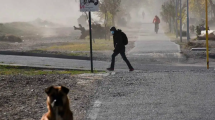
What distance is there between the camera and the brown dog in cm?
560

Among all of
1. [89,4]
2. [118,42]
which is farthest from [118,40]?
[89,4]

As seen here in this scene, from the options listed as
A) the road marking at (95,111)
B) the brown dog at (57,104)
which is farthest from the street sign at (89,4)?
the brown dog at (57,104)

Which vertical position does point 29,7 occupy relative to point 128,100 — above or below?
above

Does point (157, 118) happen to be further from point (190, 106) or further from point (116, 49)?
point (116, 49)

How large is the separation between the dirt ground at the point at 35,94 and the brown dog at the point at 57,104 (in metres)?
2.95

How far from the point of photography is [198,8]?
89.4 metres

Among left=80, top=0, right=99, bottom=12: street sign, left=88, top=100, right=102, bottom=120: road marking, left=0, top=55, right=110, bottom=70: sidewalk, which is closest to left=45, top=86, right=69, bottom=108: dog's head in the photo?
left=88, top=100, right=102, bottom=120: road marking

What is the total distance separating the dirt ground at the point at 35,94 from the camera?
934 centimetres

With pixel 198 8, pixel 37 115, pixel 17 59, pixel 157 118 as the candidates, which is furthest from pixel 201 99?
pixel 198 8

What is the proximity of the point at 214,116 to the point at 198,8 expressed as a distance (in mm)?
82401

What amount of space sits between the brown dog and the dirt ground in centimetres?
295

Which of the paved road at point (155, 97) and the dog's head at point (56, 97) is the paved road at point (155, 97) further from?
the dog's head at point (56, 97)

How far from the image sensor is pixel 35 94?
1160 centimetres

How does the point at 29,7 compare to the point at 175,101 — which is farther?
the point at 29,7
